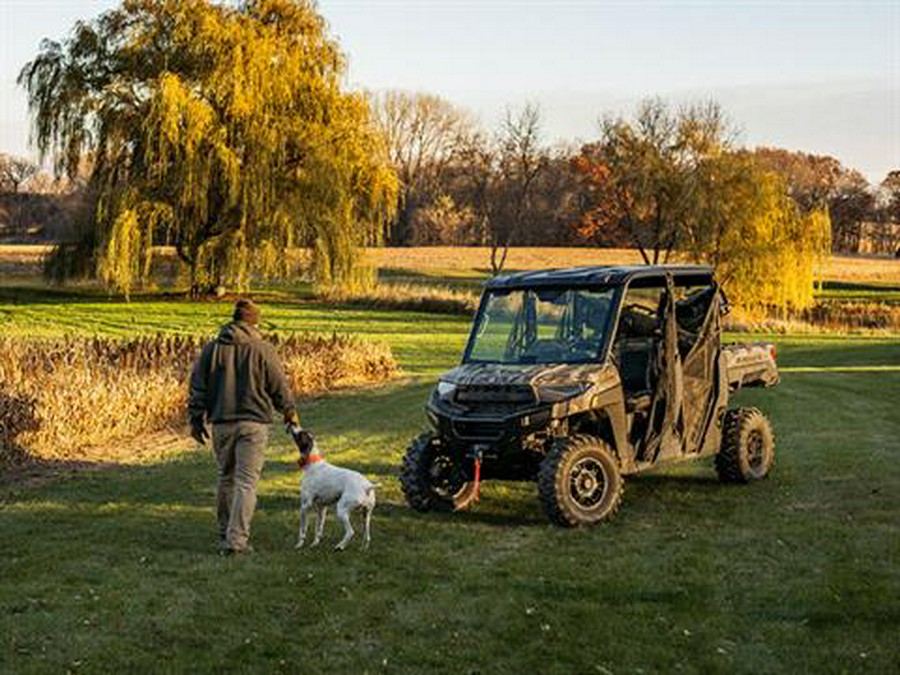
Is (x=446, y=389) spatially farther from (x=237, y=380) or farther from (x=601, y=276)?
(x=237, y=380)

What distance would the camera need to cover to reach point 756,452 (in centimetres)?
1158

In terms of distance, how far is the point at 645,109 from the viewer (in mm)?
64688

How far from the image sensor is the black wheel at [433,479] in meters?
9.96

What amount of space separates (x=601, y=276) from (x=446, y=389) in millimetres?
1836

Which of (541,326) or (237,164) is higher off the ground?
(237,164)

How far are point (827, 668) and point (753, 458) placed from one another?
227 inches

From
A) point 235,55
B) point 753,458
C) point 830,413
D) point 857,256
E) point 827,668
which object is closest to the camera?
point 827,668

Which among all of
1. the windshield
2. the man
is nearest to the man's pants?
the man

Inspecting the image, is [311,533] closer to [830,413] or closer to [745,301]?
[830,413]

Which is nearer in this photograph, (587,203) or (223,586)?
(223,586)

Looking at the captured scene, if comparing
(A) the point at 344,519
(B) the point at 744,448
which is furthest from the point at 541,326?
(A) the point at 344,519

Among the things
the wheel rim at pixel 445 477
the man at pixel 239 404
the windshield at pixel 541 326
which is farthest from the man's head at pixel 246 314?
the windshield at pixel 541 326

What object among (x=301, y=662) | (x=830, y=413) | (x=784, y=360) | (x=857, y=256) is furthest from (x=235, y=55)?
(x=857, y=256)

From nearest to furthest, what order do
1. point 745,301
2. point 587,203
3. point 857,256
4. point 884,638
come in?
point 884,638, point 745,301, point 587,203, point 857,256
